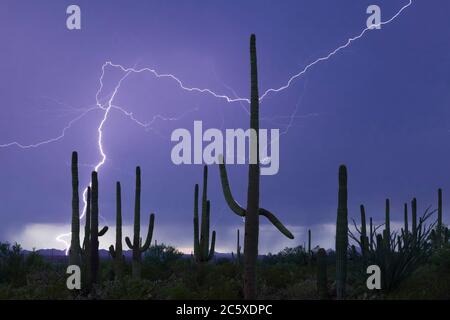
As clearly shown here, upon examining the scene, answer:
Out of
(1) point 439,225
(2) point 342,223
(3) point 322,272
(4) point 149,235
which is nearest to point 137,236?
(4) point 149,235

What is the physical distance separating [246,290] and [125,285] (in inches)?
183

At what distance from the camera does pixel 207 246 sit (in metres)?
21.3

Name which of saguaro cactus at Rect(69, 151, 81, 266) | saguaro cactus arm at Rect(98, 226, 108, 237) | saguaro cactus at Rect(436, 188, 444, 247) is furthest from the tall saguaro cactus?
saguaro cactus at Rect(436, 188, 444, 247)

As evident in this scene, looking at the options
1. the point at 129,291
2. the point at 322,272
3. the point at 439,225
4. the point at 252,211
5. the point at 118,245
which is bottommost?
the point at 129,291

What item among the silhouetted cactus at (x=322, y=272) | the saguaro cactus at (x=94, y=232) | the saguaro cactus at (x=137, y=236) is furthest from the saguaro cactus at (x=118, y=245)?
the silhouetted cactus at (x=322, y=272)

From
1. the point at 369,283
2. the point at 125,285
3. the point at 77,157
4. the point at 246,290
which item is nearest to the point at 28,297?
the point at 125,285

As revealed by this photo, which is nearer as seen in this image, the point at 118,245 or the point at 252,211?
the point at 252,211

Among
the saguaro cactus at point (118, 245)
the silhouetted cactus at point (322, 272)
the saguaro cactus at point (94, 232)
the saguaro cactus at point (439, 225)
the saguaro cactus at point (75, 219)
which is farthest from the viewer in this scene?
the saguaro cactus at point (439, 225)

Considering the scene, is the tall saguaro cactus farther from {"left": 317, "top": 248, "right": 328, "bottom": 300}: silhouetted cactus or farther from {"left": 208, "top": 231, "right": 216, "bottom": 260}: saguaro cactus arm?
{"left": 317, "top": 248, "right": 328, "bottom": 300}: silhouetted cactus

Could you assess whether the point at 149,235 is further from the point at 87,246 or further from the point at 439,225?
the point at 439,225

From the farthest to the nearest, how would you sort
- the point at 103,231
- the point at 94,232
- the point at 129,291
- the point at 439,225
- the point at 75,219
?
the point at 439,225, the point at 103,231, the point at 94,232, the point at 75,219, the point at 129,291

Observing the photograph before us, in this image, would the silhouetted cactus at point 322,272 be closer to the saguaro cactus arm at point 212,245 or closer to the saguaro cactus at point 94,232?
the saguaro cactus at point 94,232

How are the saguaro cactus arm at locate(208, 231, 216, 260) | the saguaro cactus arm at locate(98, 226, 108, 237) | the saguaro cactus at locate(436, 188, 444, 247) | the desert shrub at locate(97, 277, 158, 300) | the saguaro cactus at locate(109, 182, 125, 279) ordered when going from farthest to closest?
the saguaro cactus at locate(436, 188, 444, 247) → the saguaro cactus arm at locate(208, 231, 216, 260) → the saguaro cactus at locate(109, 182, 125, 279) → the saguaro cactus arm at locate(98, 226, 108, 237) → the desert shrub at locate(97, 277, 158, 300)
